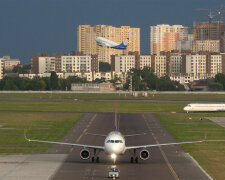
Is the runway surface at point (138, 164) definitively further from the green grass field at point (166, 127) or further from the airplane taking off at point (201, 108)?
the airplane taking off at point (201, 108)

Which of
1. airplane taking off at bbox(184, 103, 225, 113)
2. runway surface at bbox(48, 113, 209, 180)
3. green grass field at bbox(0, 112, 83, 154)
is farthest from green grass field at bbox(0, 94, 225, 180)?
airplane taking off at bbox(184, 103, 225, 113)

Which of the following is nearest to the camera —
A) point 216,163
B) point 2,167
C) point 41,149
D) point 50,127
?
point 2,167

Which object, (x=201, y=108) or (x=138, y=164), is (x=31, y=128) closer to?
(x=138, y=164)

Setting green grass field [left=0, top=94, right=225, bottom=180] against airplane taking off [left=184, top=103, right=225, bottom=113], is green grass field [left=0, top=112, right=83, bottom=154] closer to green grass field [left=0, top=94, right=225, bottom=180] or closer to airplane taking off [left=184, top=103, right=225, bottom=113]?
green grass field [left=0, top=94, right=225, bottom=180]

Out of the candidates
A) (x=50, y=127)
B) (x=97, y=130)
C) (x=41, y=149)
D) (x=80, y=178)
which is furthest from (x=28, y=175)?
(x=50, y=127)

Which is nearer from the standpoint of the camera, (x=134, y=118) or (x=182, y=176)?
(x=182, y=176)

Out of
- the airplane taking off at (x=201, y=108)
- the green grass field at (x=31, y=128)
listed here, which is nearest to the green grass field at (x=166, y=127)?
the green grass field at (x=31, y=128)

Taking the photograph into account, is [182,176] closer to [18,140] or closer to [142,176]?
[142,176]

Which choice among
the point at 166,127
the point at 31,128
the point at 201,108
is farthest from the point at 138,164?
the point at 201,108

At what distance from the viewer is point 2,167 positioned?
183ft

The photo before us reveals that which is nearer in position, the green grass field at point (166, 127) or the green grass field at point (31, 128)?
the green grass field at point (166, 127)

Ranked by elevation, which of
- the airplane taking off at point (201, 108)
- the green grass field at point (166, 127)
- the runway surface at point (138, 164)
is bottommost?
the green grass field at point (166, 127)

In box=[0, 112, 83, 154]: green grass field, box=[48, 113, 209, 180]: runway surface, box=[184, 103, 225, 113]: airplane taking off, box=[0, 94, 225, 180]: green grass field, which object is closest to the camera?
box=[48, 113, 209, 180]: runway surface

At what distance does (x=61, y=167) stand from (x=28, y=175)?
5.11 m
